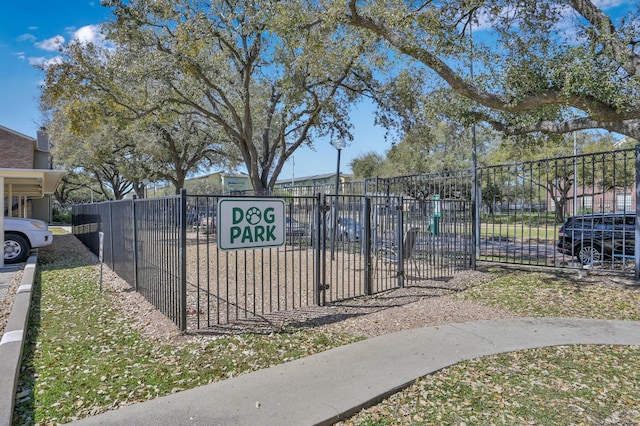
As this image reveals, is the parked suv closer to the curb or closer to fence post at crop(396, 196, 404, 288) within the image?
fence post at crop(396, 196, 404, 288)

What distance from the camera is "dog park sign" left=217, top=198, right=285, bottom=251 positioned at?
5087 mm

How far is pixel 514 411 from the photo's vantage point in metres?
3.21

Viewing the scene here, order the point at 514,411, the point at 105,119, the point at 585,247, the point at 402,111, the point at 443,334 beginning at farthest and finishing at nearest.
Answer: the point at 402,111, the point at 105,119, the point at 585,247, the point at 443,334, the point at 514,411

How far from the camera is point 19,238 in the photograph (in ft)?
35.4

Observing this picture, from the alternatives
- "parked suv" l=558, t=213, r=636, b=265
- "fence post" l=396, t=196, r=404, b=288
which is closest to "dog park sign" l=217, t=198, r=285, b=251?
"fence post" l=396, t=196, r=404, b=288

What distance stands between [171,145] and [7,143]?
896 centimetres

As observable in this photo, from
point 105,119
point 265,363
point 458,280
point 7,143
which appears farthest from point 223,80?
point 7,143

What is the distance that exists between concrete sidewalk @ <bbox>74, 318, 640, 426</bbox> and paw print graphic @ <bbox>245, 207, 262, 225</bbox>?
201 cm

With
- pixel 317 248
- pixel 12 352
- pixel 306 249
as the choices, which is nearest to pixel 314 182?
pixel 306 249

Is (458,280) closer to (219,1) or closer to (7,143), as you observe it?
(219,1)

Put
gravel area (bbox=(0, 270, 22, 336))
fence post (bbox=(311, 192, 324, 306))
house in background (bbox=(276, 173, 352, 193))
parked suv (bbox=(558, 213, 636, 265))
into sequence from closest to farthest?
gravel area (bbox=(0, 270, 22, 336)) < fence post (bbox=(311, 192, 324, 306)) < parked suv (bbox=(558, 213, 636, 265)) < house in background (bbox=(276, 173, 352, 193))

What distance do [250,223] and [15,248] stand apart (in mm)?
9174


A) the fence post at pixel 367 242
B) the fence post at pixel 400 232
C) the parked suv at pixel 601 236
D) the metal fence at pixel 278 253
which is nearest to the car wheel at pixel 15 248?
the metal fence at pixel 278 253

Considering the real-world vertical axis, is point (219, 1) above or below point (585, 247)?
above
